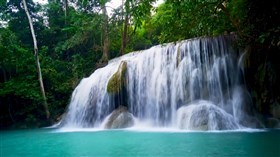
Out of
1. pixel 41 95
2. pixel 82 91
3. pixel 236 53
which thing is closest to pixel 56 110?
pixel 41 95

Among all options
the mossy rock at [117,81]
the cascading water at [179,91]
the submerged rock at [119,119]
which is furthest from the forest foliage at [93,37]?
the submerged rock at [119,119]

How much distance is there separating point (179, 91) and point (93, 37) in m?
10.9

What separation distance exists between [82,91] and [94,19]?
5935 mm

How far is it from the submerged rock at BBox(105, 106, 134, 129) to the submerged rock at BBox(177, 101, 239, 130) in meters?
2.48

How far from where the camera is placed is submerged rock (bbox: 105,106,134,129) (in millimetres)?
12474

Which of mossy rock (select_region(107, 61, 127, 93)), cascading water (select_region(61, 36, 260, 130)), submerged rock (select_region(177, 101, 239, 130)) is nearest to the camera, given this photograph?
submerged rock (select_region(177, 101, 239, 130))

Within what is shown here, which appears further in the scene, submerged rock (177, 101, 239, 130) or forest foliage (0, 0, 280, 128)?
submerged rock (177, 101, 239, 130)

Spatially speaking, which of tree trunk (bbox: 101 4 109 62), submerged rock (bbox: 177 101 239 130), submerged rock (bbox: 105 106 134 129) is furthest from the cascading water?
tree trunk (bbox: 101 4 109 62)

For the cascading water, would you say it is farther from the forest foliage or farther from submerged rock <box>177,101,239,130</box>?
the forest foliage

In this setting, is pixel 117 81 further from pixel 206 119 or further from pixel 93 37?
pixel 93 37

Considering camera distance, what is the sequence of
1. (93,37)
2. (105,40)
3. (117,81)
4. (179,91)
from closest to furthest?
(179,91), (117,81), (105,40), (93,37)

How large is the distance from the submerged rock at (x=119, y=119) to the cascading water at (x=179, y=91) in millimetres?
423

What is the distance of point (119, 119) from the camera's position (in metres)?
12.7

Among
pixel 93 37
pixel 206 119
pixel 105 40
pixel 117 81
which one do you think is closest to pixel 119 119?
pixel 117 81
